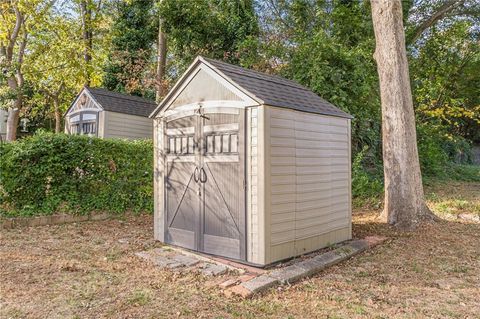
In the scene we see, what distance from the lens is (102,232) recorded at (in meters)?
6.08

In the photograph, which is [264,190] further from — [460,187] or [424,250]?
[460,187]

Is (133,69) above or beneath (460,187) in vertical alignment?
above

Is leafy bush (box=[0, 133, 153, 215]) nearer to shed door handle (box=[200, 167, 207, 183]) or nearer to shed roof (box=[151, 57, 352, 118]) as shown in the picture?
shed roof (box=[151, 57, 352, 118])

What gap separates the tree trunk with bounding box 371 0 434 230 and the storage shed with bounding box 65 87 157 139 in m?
7.42

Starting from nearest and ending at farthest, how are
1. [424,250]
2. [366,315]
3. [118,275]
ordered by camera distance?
1. [366,315]
2. [118,275]
3. [424,250]

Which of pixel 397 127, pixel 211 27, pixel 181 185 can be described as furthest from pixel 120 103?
pixel 397 127

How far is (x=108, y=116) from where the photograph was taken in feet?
34.0

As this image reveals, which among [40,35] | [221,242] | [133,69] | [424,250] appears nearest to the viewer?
[221,242]

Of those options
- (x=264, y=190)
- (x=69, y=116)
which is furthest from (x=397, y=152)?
(x=69, y=116)

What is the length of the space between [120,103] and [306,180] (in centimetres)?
798

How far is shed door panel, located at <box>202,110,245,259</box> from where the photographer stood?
4367mm

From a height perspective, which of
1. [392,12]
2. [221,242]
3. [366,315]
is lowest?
[366,315]

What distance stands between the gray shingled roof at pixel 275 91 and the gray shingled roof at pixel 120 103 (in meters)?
6.67

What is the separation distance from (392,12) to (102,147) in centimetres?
598
